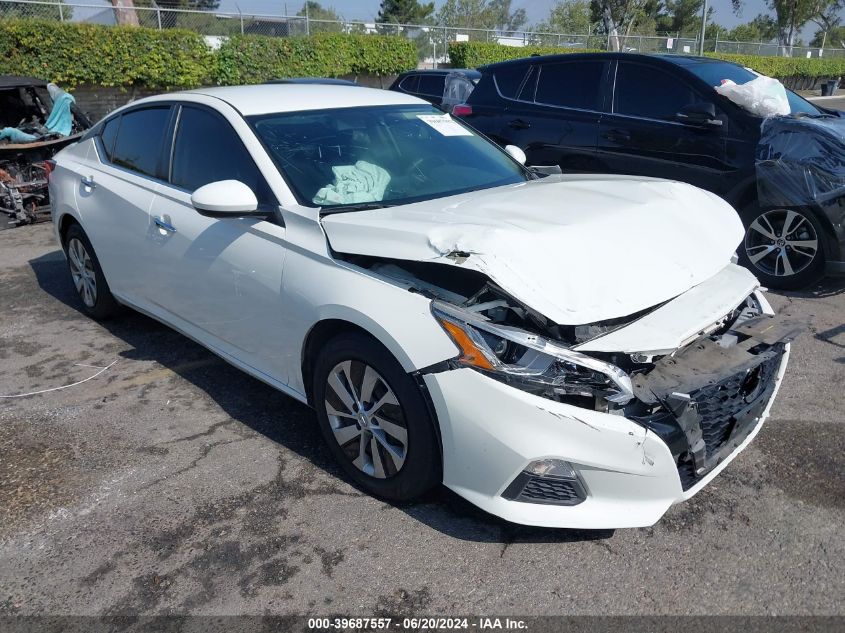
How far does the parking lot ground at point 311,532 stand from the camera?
2539 mm

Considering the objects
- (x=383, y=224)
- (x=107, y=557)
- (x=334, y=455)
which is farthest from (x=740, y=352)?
(x=107, y=557)

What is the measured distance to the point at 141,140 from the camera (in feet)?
14.9

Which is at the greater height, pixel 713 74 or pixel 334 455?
pixel 713 74

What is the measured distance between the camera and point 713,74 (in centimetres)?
632

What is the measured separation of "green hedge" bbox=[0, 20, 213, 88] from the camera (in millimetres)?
14734

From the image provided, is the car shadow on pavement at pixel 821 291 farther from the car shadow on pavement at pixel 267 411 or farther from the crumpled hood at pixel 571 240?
the car shadow on pavement at pixel 267 411

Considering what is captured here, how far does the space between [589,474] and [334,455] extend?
1284 mm

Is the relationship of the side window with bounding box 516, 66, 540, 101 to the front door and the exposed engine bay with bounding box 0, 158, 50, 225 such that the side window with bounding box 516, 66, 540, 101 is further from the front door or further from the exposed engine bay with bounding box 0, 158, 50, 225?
the exposed engine bay with bounding box 0, 158, 50, 225

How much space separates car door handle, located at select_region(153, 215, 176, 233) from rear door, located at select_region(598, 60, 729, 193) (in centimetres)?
417

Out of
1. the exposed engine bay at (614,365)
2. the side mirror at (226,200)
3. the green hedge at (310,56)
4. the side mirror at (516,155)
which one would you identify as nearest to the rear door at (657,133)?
the side mirror at (516,155)

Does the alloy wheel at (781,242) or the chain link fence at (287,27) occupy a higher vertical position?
the chain link fence at (287,27)

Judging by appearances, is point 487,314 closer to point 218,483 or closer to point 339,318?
point 339,318

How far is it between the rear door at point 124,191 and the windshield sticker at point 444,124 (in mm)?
1578

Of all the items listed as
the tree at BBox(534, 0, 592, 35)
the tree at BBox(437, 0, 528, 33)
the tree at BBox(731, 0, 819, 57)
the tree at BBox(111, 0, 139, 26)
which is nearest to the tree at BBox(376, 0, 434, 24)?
the tree at BBox(437, 0, 528, 33)
